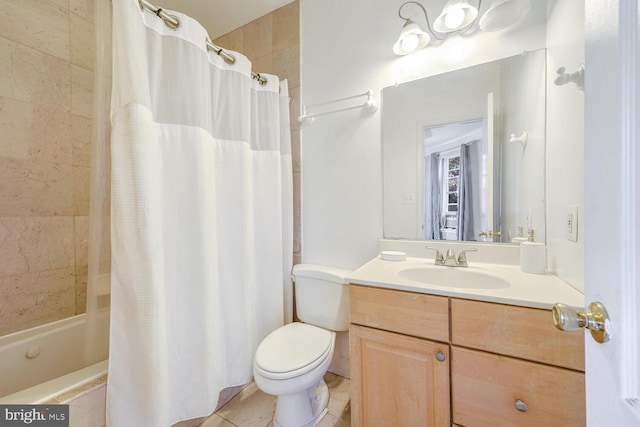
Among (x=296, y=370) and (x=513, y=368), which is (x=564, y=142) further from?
(x=296, y=370)

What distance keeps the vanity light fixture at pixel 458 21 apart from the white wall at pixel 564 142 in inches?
5.8

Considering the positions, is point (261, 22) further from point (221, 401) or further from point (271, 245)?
point (221, 401)

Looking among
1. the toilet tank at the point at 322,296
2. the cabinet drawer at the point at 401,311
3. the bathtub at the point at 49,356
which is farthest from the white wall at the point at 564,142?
the bathtub at the point at 49,356

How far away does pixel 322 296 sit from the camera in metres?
1.46

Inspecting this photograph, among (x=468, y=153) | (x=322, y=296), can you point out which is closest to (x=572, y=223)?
(x=468, y=153)

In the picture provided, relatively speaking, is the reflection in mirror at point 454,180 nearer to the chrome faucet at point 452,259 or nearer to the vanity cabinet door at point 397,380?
the chrome faucet at point 452,259

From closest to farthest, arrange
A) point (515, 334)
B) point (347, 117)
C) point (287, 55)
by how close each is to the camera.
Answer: point (515, 334) < point (347, 117) < point (287, 55)

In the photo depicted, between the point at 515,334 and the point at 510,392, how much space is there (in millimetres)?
189

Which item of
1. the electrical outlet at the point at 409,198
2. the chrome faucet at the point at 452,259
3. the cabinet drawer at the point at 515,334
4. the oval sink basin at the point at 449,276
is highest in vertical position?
the electrical outlet at the point at 409,198

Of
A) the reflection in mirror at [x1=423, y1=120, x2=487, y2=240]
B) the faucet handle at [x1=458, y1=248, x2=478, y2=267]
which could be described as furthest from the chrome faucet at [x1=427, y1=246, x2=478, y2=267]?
the reflection in mirror at [x1=423, y1=120, x2=487, y2=240]

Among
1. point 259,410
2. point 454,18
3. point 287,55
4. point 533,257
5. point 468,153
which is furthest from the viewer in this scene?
point 287,55

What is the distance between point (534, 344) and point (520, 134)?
950mm

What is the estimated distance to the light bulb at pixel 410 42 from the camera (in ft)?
4.17

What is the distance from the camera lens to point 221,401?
142cm
